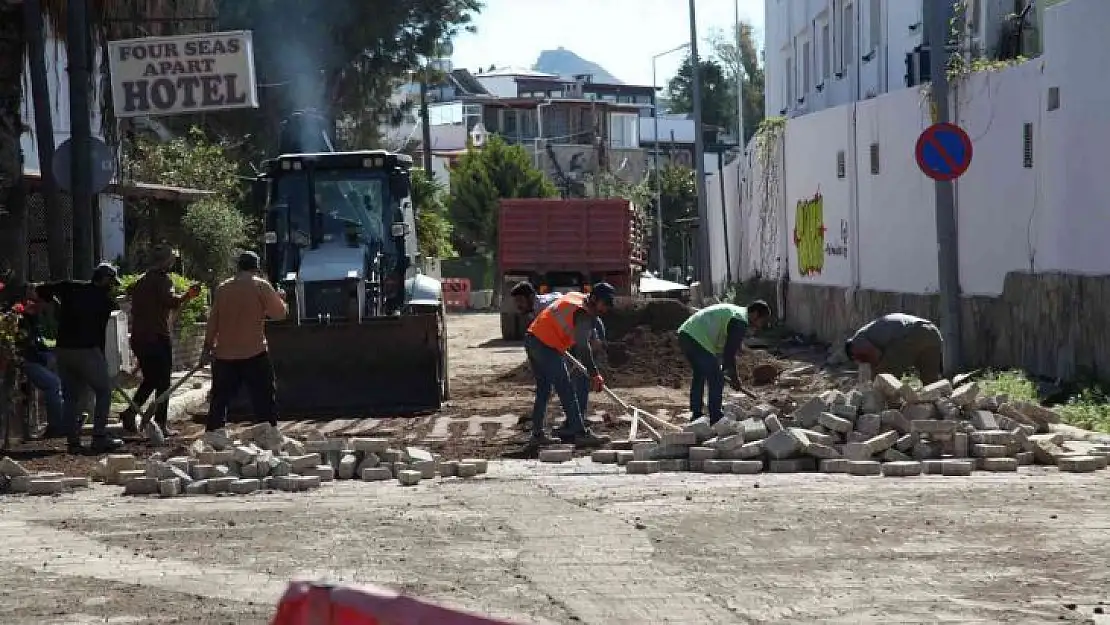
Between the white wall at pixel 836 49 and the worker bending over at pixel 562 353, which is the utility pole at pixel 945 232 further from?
the white wall at pixel 836 49

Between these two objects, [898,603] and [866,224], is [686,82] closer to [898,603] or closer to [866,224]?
[866,224]

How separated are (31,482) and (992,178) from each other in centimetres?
1249

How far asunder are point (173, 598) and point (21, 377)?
8.74 meters

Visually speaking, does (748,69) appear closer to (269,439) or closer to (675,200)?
(675,200)

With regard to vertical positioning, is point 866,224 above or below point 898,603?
above

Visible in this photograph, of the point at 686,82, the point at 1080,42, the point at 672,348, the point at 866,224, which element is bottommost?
the point at 672,348

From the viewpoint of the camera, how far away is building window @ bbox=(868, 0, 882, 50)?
33938 mm

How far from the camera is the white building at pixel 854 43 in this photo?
88.9 feet

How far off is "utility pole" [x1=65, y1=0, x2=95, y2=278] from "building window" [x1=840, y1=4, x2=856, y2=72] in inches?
874

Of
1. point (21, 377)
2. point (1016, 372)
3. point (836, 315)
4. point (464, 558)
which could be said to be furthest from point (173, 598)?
point (836, 315)

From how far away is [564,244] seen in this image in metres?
36.7

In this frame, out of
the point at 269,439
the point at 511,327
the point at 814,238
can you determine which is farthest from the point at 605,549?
the point at 511,327

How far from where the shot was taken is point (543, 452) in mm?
14078

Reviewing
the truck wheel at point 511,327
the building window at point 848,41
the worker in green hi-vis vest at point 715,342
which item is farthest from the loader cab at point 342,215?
the building window at point 848,41
